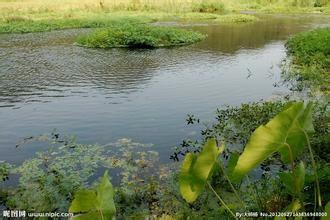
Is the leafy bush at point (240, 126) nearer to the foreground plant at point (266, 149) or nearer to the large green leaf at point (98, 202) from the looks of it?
the foreground plant at point (266, 149)

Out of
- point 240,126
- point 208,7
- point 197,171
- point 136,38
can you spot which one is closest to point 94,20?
point 136,38

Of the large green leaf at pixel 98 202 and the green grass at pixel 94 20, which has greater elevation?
the green grass at pixel 94 20

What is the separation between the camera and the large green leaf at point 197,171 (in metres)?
3.71

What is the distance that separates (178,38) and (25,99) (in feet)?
49.2

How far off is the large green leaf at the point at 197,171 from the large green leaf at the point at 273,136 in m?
0.28

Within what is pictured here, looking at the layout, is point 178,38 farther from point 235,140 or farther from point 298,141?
point 298,141

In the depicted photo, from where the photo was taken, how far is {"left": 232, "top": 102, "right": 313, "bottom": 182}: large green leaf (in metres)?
3.35

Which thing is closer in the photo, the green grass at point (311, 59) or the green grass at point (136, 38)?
the green grass at point (311, 59)

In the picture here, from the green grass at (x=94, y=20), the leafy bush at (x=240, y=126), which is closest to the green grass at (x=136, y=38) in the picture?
the green grass at (x=94, y=20)

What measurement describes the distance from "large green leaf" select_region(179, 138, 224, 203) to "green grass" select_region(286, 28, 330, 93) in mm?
12759

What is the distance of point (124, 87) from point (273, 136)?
13780 millimetres

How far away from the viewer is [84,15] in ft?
138

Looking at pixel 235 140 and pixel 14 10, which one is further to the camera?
pixel 14 10

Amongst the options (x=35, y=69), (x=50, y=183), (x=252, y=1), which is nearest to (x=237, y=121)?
(x=50, y=183)
